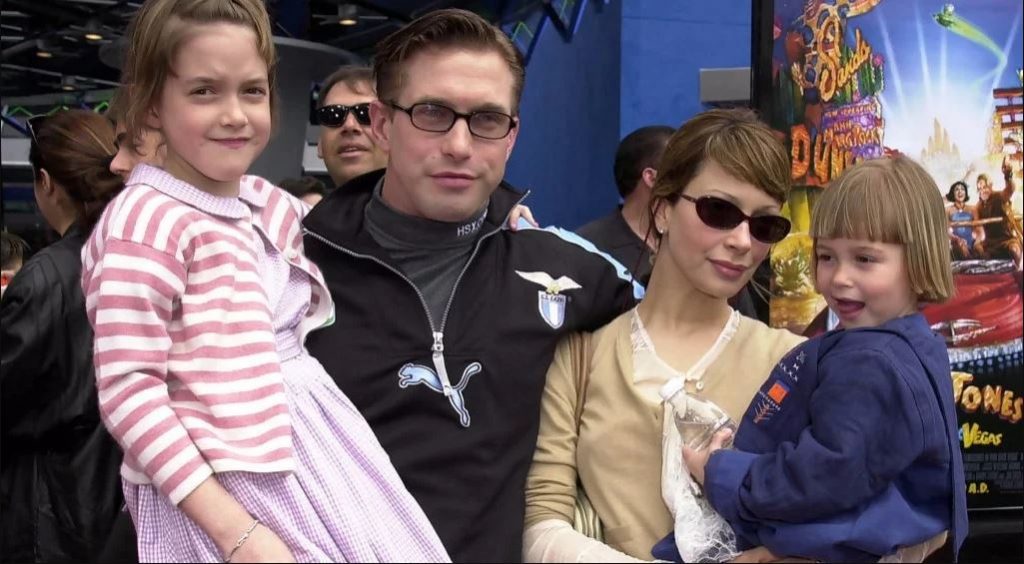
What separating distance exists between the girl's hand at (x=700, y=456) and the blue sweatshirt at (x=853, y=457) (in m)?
0.04

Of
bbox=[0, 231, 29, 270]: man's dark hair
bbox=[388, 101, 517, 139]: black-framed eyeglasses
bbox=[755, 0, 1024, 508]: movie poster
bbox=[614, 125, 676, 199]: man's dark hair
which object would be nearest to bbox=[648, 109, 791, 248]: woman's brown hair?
bbox=[388, 101, 517, 139]: black-framed eyeglasses

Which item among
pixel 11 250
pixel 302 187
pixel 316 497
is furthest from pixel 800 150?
pixel 11 250

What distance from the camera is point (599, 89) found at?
4.62 metres

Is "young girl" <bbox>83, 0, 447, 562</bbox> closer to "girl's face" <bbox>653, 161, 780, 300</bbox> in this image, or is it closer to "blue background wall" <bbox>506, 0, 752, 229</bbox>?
"girl's face" <bbox>653, 161, 780, 300</bbox>

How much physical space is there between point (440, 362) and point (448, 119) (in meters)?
0.46

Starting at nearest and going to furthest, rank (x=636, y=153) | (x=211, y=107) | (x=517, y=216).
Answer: (x=211, y=107)
(x=517, y=216)
(x=636, y=153)

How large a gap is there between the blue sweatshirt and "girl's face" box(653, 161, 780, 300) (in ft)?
0.80

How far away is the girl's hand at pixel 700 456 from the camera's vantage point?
2.24 metres

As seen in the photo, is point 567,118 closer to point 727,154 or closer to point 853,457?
point 727,154

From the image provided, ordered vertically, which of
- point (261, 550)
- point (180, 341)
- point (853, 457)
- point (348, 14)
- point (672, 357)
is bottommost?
point (261, 550)

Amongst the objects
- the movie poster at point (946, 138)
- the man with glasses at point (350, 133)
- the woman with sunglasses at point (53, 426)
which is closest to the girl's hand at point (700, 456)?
the movie poster at point (946, 138)

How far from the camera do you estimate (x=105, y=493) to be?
3525mm

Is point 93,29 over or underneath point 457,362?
over

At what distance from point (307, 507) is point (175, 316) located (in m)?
0.38
